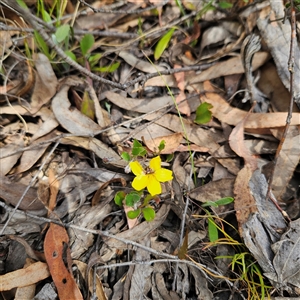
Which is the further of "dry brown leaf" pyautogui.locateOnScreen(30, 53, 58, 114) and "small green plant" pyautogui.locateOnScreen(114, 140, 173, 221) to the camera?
"dry brown leaf" pyautogui.locateOnScreen(30, 53, 58, 114)

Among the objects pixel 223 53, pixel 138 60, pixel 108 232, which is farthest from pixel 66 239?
pixel 223 53

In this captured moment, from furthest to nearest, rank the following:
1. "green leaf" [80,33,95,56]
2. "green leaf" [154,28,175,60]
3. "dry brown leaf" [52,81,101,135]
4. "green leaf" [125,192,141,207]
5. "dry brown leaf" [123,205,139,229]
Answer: "green leaf" [154,28,175,60] → "green leaf" [80,33,95,56] → "dry brown leaf" [52,81,101,135] → "dry brown leaf" [123,205,139,229] → "green leaf" [125,192,141,207]

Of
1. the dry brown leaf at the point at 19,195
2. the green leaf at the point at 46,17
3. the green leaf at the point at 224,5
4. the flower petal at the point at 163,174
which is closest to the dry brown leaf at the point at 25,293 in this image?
the dry brown leaf at the point at 19,195

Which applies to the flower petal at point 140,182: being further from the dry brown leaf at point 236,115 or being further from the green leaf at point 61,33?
the green leaf at point 61,33

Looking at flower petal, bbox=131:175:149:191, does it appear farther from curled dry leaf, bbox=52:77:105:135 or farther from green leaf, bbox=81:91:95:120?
green leaf, bbox=81:91:95:120

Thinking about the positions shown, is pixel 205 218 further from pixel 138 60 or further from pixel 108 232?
pixel 138 60

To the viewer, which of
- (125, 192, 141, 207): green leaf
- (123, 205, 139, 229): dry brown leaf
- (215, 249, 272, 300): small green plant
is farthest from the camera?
(123, 205, 139, 229): dry brown leaf

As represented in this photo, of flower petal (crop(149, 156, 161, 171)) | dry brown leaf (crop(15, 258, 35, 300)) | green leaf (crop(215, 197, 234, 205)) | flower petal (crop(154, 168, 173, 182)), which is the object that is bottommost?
dry brown leaf (crop(15, 258, 35, 300))

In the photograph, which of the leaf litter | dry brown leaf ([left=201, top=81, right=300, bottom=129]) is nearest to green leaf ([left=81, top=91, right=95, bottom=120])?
the leaf litter
